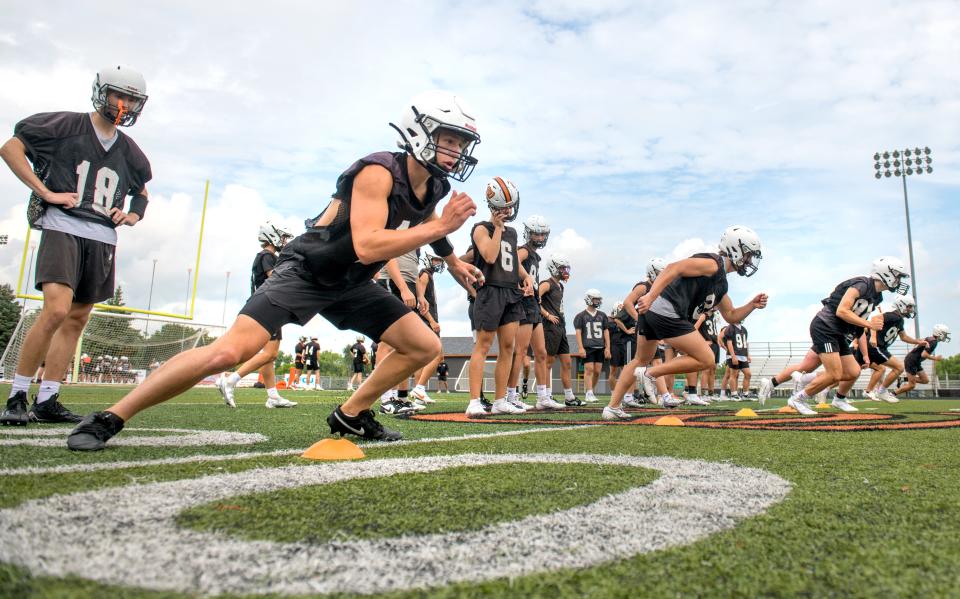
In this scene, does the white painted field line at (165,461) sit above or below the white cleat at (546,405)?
below

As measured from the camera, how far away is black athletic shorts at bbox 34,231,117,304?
4.40 metres

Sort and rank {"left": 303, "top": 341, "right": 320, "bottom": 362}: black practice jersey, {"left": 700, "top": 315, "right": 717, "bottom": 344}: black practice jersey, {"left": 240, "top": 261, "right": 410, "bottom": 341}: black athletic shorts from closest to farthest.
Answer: {"left": 240, "top": 261, "right": 410, "bottom": 341}: black athletic shorts < {"left": 700, "top": 315, "right": 717, "bottom": 344}: black practice jersey < {"left": 303, "top": 341, "right": 320, "bottom": 362}: black practice jersey

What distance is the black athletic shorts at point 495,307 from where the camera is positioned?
736 centimetres

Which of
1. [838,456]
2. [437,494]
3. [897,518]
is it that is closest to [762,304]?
[838,456]

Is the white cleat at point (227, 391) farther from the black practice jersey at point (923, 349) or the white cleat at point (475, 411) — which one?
the black practice jersey at point (923, 349)

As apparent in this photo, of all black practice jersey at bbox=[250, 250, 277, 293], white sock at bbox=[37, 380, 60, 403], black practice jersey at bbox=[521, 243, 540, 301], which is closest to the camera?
white sock at bbox=[37, 380, 60, 403]

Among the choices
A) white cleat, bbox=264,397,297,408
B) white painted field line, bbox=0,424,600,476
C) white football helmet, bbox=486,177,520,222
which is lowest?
white painted field line, bbox=0,424,600,476

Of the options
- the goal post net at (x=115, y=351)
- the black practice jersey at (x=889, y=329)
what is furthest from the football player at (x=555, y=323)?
the goal post net at (x=115, y=351)

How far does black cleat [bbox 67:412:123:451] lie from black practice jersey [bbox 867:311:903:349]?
43.9 feet

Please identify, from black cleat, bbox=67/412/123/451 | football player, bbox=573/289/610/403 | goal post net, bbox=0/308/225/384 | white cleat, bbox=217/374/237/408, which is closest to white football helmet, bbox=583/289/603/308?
football player, bbox=573/289/610/403

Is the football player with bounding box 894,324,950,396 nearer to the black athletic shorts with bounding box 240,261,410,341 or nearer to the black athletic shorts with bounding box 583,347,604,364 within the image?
the black athletic shorts with bounding box 583,347,604,364

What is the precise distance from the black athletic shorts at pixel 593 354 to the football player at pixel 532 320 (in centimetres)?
370

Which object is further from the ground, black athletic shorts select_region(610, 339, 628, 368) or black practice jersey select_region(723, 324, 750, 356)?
black practice jersey select_region(723, 324, 750, 356)

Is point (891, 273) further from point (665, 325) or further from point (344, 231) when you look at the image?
point (344, 231)
